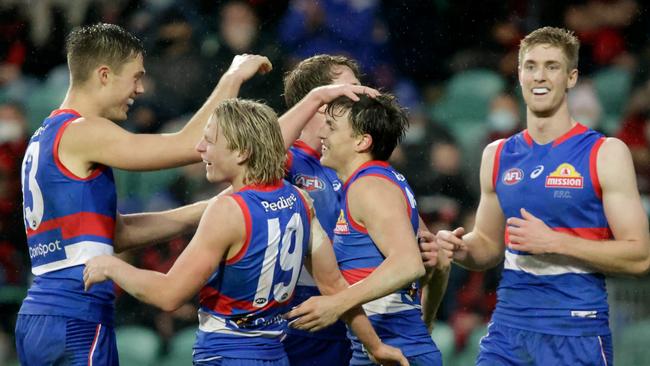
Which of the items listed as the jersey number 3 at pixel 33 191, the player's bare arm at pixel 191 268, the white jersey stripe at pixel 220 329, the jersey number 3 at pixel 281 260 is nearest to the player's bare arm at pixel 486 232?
the jersey number 3 at pixel 281 260

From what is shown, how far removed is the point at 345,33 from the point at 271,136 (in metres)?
4.76

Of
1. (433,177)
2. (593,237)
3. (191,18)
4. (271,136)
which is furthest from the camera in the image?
(191,18)

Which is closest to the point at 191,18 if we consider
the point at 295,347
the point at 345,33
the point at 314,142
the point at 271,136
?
the point at 345,33

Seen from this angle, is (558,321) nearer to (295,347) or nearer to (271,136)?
(295,347)

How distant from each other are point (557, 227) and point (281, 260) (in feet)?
4.54

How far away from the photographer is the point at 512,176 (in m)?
4.68

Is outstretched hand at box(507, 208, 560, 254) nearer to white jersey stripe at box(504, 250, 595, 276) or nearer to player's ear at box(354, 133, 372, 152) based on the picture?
white jersey stripe at box(504, 250, 595, 276)

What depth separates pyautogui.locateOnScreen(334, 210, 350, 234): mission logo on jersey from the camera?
436 cm

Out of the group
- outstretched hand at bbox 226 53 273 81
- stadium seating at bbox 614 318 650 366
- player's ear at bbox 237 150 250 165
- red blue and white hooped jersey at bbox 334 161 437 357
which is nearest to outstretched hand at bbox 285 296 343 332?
red blue and white hooped jersey at bbox 334 161 437 357

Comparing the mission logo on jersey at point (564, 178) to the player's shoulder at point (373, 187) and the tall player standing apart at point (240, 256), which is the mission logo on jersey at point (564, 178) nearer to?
the player's shoulder at point (373, 187)

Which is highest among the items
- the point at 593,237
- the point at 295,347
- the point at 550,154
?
the point at 550,154

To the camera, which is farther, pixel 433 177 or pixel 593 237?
pixel 433 177

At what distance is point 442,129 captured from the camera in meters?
8.24

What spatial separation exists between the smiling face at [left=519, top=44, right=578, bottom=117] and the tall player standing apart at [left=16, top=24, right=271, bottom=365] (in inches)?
57.9
